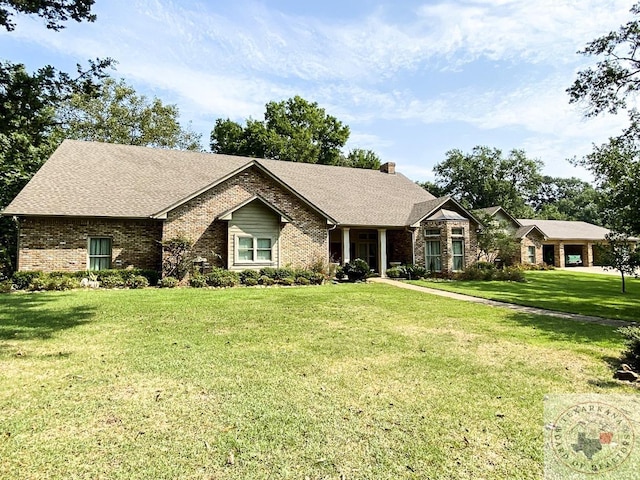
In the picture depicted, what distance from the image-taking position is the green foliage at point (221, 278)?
15820mm

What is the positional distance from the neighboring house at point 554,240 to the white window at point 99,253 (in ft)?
88.8

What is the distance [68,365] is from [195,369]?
2054 millimetres

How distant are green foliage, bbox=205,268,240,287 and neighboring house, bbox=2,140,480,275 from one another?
2.82 ft

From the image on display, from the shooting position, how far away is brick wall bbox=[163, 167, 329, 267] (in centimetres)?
1678

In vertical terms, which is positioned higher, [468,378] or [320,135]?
[320,135]

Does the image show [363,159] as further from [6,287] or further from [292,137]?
[6,287]

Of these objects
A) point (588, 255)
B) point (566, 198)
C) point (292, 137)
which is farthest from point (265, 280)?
point (566, 198)

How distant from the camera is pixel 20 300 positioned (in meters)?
11.6

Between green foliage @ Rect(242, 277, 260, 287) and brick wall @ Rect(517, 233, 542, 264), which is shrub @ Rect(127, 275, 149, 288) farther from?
brick wall @ Rect(517, 233, 542, 264)

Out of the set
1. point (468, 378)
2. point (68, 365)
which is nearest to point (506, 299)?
point (468, 378)

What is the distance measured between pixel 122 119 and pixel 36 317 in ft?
103

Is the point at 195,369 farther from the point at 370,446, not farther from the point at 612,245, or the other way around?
the point at 612,245

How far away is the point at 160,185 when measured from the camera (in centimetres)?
1909

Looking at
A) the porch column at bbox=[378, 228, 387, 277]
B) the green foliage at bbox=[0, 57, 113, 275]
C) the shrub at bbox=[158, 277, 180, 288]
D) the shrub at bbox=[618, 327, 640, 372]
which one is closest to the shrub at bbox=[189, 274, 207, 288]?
the shrub at bbox=[158, 277, 180, 288]
